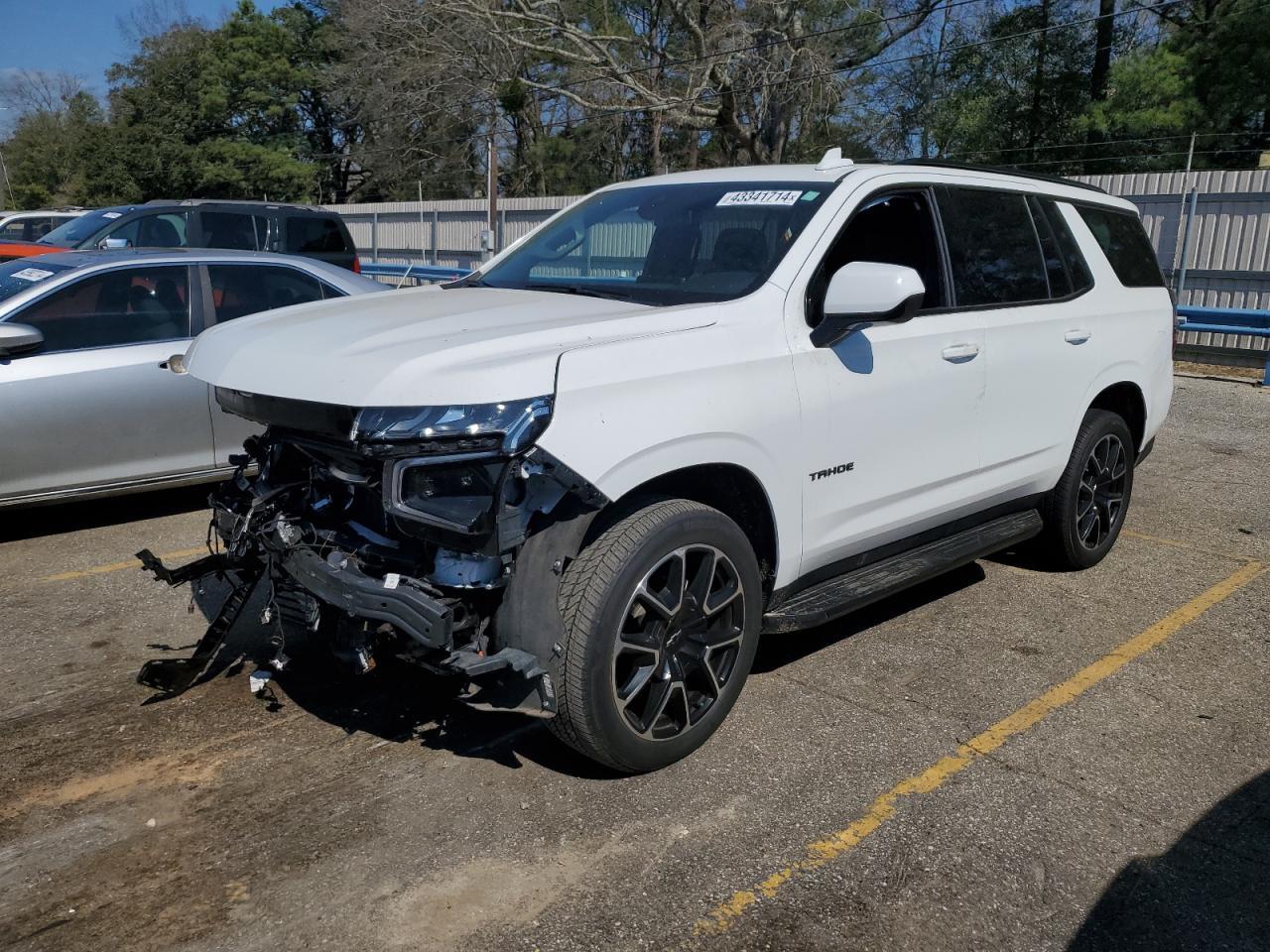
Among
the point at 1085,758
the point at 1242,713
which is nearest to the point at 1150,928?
the point at 1085,758

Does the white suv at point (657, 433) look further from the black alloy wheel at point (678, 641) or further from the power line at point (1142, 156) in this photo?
the power line at point (1142, 156)

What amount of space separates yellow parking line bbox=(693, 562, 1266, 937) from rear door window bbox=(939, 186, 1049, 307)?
65.9 inches

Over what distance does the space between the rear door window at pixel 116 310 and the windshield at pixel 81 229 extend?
6261mm

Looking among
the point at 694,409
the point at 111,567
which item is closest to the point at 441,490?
the point at 694,409

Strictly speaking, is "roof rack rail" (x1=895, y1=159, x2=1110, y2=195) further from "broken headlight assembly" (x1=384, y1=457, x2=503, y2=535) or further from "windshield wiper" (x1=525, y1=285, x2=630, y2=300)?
"broken headlight assembly" (x1=384, y1=457, x2=503, y2=535)

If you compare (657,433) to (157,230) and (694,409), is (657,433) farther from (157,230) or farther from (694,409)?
A: (157,230)

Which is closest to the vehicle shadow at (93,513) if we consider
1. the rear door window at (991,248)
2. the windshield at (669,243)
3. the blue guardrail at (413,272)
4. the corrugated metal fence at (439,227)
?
the windshield at (669,243)

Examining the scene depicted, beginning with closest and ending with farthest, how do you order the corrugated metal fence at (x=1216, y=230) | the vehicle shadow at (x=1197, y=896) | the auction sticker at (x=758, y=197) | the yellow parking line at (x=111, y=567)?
the vehicle shadow at (x=1197, y=896) → the auction sticker at (x=758, y=197) → the yellow parking line at (x=111, y=567) → the corrugated metal fence at (x=1216, y=230)

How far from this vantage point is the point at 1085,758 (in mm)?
3936

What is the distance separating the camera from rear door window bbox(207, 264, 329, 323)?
22.5 feet

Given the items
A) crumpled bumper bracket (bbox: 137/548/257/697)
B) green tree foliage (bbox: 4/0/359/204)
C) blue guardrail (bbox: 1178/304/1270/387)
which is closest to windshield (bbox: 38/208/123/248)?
crumpled bumper bracket (bbox: 137/548/257/697)

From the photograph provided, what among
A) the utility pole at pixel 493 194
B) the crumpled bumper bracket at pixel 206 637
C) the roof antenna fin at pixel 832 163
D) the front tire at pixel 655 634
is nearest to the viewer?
the front tire at pixel 655 634

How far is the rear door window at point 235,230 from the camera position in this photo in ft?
41.3

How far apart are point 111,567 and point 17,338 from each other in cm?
130
